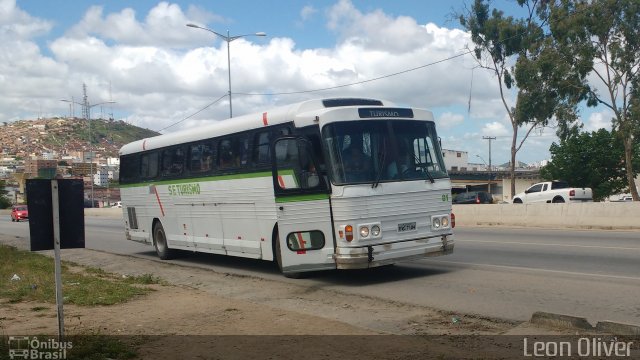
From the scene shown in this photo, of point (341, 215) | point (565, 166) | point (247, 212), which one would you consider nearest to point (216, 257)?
point (247, 212)

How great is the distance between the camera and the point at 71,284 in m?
11.8

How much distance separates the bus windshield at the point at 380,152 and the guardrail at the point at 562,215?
1234 cm

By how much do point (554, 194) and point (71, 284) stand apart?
3150cm

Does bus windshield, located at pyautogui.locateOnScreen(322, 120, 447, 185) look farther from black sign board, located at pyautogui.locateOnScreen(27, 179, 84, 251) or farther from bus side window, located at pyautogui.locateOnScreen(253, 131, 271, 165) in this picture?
black sign board, located at pyautogui.locateOnScreen(27, 179, 84, 251)

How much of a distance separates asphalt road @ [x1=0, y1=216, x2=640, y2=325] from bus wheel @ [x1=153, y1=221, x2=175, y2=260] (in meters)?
0.41

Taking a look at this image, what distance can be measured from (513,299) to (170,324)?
482 centimetres

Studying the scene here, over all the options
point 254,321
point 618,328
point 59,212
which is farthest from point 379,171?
point 59,212

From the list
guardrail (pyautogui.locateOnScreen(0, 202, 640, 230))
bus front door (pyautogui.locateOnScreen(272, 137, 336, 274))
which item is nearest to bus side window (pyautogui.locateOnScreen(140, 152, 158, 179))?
bus front door (pyautogui.locateOnScreen(272, 137, 336, 274))

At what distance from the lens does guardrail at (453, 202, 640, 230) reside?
21031mm

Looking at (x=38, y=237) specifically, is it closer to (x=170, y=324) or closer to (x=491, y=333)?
(x=170, y=324)

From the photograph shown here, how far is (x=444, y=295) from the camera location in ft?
31.9

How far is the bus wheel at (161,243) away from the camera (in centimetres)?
1678

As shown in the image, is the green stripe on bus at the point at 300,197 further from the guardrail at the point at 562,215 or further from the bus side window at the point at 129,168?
the guardrail at the point at 562,215

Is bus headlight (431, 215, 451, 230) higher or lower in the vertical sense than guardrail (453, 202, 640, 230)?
higher
